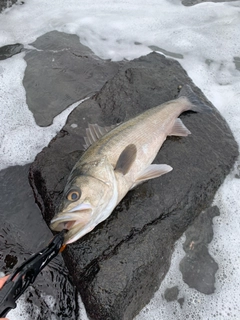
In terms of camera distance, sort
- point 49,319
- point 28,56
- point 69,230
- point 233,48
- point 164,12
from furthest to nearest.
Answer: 1. point 164,12
2. point 233,48
3. point 28,56
4. point 49,319
5. point 69,230

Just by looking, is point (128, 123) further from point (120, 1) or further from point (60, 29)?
point (120, 1)

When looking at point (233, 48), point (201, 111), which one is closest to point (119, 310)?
point (201, 111)

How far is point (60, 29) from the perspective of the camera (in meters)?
7.22

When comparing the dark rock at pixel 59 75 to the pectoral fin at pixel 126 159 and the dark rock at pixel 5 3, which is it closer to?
the dark rock at pixel 5 3

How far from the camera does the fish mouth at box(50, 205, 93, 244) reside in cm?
274

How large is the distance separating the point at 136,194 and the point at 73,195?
92 cm

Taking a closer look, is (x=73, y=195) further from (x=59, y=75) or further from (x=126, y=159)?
(x=59, y=75)

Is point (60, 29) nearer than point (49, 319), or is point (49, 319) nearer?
point (49, 319)

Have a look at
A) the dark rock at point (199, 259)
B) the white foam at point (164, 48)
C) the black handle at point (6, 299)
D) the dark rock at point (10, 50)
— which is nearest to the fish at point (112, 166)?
the black handle at point (6, 299)

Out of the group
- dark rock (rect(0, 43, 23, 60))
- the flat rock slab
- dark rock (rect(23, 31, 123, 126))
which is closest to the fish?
the flat rock slab

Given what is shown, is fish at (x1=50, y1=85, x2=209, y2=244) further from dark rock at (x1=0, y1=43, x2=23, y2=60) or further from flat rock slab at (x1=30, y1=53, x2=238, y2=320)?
dark rock at (x1=0, y1=43, x2=23, y2=60)

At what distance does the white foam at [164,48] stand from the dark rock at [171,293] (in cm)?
5

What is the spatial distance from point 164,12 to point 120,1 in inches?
48.6

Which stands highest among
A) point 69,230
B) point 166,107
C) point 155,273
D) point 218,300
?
point 69,230
